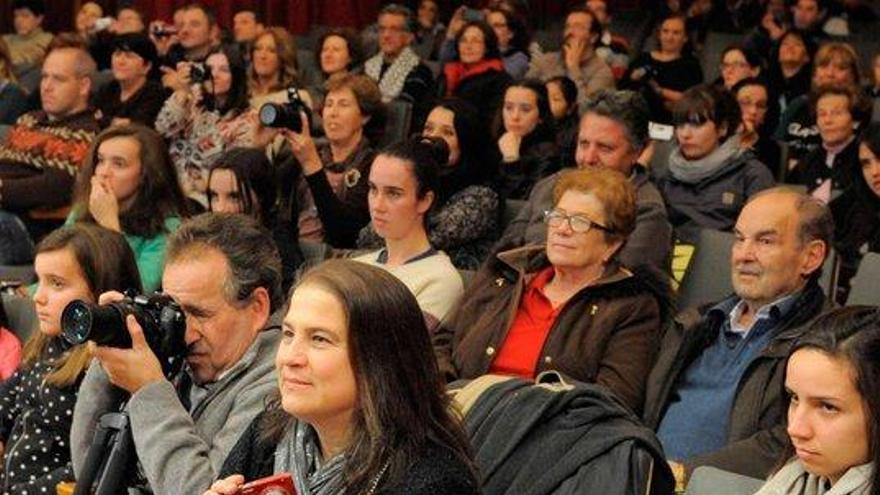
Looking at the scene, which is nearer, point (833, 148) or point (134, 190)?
point (134, 190)

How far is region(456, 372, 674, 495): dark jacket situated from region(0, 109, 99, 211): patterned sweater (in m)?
2.82

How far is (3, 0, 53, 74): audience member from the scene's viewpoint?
327 inches

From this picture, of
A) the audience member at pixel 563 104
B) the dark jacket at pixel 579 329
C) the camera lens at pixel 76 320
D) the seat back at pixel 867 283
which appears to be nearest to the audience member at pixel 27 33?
the audience member at pixel 563 104

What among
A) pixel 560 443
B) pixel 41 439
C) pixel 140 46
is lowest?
pixel 41 439

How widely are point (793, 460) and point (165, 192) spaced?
2.11 m

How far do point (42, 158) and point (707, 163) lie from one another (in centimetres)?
205

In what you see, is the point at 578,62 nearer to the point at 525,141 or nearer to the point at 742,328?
the point at 525,141

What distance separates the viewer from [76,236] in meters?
3.24

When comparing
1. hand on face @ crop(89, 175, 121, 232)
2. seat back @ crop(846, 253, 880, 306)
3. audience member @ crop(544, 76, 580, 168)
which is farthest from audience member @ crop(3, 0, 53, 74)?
seat back @ crop(846, 253, 880, 306)

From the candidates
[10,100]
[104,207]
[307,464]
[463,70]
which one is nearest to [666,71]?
[463,70]

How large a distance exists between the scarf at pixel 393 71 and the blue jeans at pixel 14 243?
202cm

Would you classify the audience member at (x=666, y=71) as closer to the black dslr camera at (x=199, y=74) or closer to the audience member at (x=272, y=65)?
the audience member at (x=272, y=65)

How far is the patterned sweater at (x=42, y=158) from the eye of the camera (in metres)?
5.19

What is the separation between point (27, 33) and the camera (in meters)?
8.50
